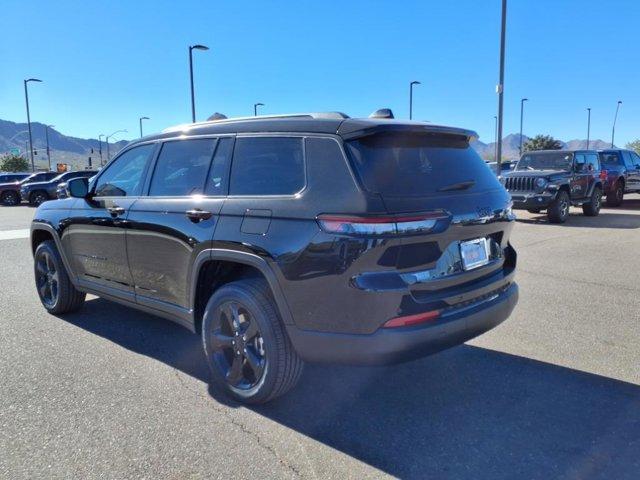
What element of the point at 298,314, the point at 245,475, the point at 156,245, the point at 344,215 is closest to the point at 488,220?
the point at 344,215

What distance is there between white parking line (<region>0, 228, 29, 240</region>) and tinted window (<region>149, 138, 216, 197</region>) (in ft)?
30.4

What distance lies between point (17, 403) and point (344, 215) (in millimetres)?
2518

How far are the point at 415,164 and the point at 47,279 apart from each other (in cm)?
430

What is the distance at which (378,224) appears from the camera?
268cm

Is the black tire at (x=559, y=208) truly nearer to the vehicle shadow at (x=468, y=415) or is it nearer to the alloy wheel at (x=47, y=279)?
the vehicle shadow at (x=468, y=415)

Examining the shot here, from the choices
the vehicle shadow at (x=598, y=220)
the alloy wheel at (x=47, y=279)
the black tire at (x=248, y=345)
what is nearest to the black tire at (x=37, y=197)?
the alloy wheel at (x=47, y=279)

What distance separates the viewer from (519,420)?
3088 mm

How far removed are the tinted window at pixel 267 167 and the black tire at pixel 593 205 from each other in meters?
13.3

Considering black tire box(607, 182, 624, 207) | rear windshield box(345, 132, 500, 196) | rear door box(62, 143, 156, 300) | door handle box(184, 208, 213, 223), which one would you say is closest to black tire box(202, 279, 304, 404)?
door handle box(184, 208, 213, 223)

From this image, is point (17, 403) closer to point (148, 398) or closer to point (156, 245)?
point (148, 398)

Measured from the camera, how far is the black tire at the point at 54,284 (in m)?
5.19

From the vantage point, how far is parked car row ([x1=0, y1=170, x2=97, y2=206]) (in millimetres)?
23562

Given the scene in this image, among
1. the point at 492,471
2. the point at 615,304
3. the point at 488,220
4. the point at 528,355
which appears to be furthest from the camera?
the point at 615,304

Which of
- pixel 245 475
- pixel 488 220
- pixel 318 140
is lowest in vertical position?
pixel 245 475
